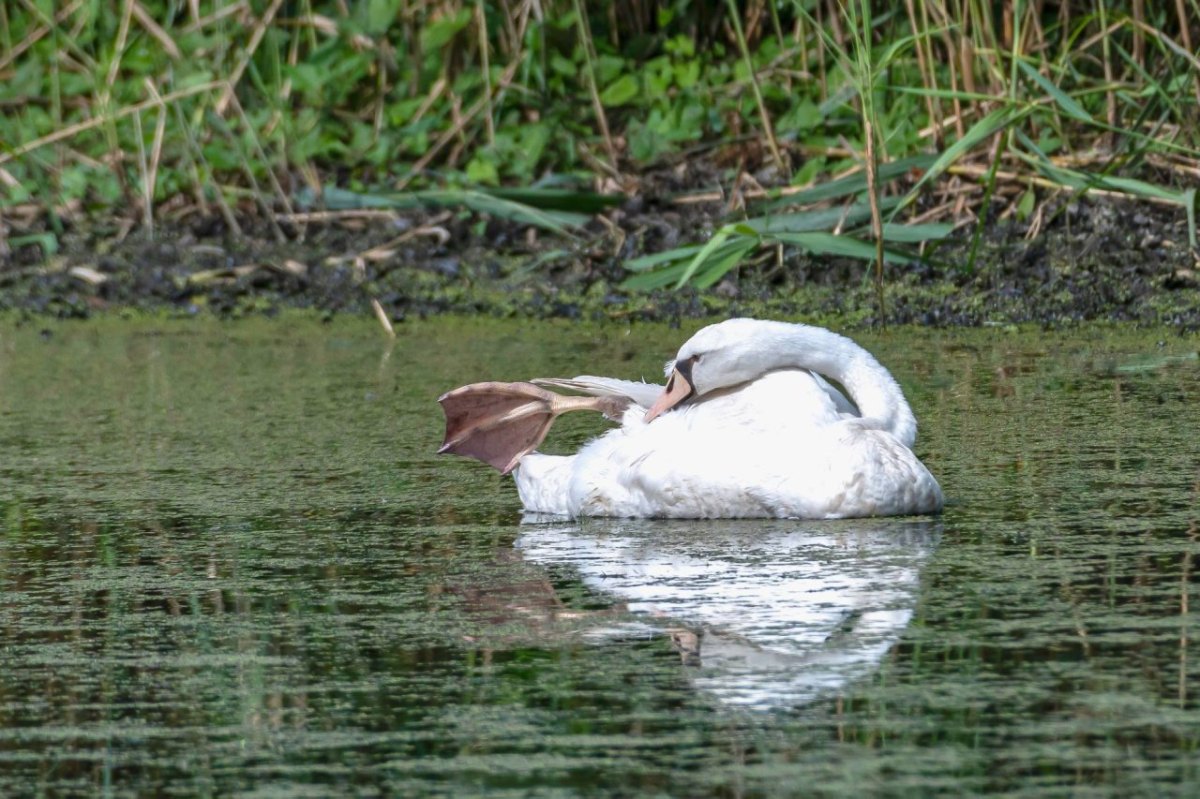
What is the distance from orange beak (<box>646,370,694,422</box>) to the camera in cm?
377

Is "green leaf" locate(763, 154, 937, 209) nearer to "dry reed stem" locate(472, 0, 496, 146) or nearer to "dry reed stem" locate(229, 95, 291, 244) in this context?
"dry reed stem" locate(472, 0, 496, 146)

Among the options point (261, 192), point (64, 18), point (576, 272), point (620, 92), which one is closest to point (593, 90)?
point (620, 92)

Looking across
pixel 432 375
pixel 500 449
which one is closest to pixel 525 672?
pixel 500 449

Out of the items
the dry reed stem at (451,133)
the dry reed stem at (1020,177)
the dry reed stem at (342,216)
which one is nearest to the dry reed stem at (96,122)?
the dry reed stem at (342,216)

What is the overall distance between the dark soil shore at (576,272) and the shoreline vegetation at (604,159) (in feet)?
0.04

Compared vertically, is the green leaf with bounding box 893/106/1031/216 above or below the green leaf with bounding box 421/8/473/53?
below

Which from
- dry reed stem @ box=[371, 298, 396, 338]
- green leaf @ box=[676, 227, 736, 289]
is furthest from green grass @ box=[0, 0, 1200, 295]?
dry reed stem @ box=[371, 298, 396, 338]

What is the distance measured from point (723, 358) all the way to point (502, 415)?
555 mm

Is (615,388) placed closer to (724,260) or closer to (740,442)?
(740,442)

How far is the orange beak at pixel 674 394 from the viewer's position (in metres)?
3.77

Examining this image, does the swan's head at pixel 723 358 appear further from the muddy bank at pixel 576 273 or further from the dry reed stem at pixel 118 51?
the dry reed stem at pixel 118 51

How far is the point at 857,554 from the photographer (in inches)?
125

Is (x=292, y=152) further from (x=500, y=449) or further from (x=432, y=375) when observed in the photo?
(x=500, y=449)

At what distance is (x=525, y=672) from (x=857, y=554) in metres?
0.81
